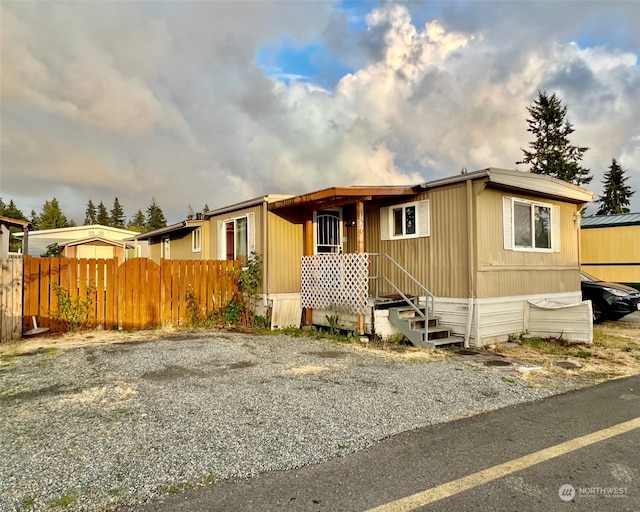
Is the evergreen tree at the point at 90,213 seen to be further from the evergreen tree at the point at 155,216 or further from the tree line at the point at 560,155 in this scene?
the tree line at the point at 560,155

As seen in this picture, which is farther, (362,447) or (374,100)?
(374,100)

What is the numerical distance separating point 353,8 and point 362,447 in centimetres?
991

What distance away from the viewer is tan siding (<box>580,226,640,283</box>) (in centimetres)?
1573

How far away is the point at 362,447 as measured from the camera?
3416 millimetres

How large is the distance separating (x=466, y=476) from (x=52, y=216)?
7753 cm

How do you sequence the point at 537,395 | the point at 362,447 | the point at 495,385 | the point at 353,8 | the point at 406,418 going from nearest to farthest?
the point at 362,447
the point at 406,418
the point at 537,395
the point at 495,385
the point at 353,8

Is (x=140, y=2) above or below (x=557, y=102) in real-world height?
below

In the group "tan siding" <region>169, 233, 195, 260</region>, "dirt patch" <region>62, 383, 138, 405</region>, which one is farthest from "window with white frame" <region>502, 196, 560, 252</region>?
"tan siding" <region>169, 233, 195, 260</region>

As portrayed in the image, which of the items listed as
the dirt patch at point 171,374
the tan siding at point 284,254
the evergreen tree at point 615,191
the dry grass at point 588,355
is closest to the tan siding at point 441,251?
the dry grass at point 588,355

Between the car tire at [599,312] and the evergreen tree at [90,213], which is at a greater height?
the evergreen tree at [90,213]

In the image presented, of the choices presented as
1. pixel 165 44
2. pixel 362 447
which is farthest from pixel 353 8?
pixel 362 447

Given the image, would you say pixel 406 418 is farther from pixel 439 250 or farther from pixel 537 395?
pixel 439 250

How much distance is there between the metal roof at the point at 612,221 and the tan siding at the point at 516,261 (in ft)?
23.4

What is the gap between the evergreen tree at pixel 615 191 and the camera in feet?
126
